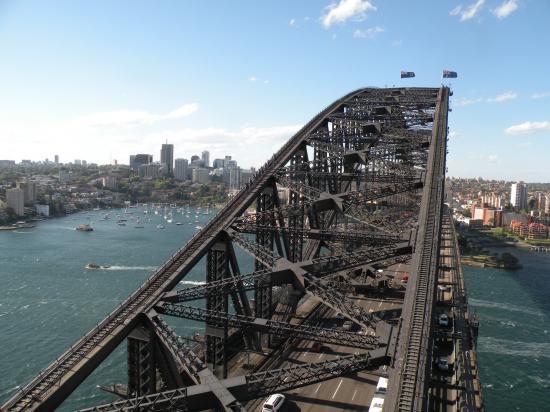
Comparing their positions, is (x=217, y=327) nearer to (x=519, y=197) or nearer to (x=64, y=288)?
(x=64, y=288)

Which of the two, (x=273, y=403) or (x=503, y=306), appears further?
(x=503, y=306)

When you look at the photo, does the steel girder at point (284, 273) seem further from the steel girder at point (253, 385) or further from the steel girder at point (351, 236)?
the steel girder at point (253, 385)

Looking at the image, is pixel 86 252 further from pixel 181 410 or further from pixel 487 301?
pixel 181 410

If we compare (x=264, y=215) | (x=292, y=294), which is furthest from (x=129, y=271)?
(x=264, y=215)

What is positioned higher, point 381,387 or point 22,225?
point 381,387

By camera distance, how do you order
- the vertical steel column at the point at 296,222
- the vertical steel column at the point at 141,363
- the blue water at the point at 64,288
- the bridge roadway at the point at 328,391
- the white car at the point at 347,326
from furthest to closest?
the blue water at the point at 64,288, the white car at the point at 347,326, the vertical steel column at the point at 296,222, the bridge roadway at the point at 328,391, the vertical steel column at the point at 141,363

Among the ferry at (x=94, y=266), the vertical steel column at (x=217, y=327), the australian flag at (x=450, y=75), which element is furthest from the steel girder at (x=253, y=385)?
the ferry at (x=94, y=266)

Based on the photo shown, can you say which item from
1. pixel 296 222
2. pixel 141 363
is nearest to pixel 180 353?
pixel 141 363
